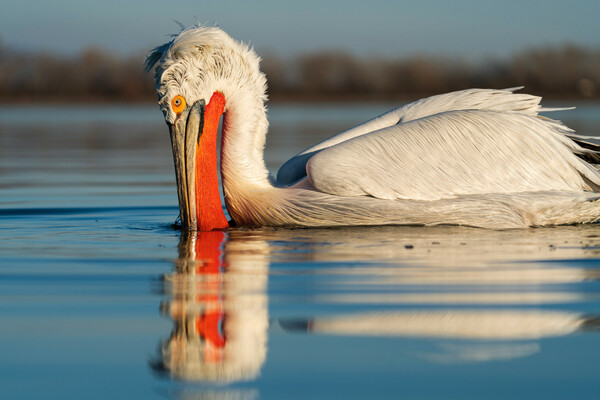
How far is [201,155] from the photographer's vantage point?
5.98m

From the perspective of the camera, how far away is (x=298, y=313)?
11.5ft

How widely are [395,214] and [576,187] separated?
1244 mm

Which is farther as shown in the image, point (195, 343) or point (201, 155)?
point (201, 155)

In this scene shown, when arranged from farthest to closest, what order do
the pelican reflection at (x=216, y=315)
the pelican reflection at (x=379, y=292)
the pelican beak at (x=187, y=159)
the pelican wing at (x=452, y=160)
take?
1. the pelican beak at (x=187, y=159)
2. the pelican wing at (x=452, y=160)
3. the pelican reflection at (x=379, y=292)
4. the pelican reflection at (x=216, y=315)

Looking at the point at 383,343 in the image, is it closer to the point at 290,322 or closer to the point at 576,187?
the point at 290,322

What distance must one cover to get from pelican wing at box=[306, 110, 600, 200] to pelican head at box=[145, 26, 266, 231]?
0.65m

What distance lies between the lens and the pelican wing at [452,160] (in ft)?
19.1

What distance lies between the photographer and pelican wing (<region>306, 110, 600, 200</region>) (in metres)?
5.81

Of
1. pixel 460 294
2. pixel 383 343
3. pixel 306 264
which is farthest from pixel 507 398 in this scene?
pixel 306 264

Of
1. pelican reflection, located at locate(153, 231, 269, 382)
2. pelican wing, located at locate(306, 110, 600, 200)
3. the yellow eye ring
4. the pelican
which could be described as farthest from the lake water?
the yellow eye ring

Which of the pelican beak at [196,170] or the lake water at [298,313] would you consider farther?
the pelican beak at [196,170]

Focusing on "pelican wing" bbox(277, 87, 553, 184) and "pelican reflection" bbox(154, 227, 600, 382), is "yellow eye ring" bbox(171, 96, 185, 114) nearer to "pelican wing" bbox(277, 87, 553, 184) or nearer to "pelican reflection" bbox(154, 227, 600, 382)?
"pelican reflection" bbox(154, 227, 600, 382)

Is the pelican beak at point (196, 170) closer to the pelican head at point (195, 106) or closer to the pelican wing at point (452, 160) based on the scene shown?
the pelican head at point (195, 106)

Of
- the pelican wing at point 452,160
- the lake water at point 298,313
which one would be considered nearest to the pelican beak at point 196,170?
the lake water at point 298,313
